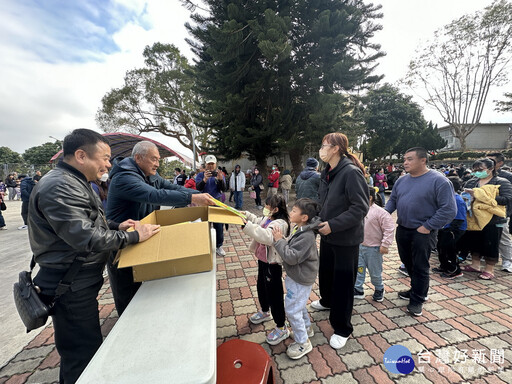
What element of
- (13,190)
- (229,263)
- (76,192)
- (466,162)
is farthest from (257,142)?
(466,162)

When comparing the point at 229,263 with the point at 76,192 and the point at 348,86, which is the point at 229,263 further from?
the point at 348,86

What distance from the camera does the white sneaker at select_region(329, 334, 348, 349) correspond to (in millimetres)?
2160

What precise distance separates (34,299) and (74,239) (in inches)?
19.0

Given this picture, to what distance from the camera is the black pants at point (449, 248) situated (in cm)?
351

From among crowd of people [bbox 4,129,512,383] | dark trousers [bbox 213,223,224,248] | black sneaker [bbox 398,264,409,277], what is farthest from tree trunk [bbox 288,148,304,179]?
black sneaker [bbox 398,264,409,277]

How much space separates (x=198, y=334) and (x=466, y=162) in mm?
26022

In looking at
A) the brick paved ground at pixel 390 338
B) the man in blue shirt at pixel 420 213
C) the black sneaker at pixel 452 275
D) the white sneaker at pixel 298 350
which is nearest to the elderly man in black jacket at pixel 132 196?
the brick paved ground at pixel 390 338

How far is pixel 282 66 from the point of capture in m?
10.0

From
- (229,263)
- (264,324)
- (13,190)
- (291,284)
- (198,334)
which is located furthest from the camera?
(13,190)

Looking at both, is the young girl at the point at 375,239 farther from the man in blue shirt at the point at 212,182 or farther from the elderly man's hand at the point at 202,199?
the man in blue shirt at the point at 212,182

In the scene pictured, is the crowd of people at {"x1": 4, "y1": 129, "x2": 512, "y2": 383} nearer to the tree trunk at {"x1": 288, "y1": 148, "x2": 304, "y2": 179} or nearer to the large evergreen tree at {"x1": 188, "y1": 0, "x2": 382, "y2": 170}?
the large evergreen tree at {"x1": 188, "y1": 0, "x2": 382, "y2": 170}

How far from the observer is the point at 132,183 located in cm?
204

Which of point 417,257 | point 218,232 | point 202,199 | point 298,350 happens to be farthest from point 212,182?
point 417,257

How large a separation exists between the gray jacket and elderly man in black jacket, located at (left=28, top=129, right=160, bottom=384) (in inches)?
41.7
